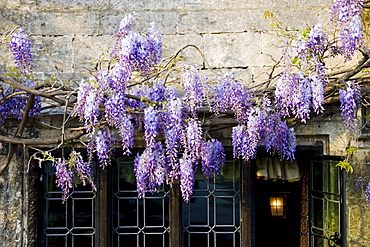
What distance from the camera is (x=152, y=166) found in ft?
12.9

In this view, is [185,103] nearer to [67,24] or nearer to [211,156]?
[211,156]

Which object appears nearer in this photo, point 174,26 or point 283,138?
point 283,138

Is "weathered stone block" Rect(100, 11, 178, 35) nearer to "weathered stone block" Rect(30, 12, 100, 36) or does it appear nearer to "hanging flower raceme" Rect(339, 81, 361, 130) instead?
"weathered stone block" Rect(30, 12, 100, 36)

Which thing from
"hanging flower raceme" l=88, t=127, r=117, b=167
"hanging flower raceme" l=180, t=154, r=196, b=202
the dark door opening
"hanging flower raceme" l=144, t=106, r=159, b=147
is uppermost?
"hanging flower raceme" l=144, t=106, r=159, b=147

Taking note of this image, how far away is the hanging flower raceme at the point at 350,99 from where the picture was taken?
392cm

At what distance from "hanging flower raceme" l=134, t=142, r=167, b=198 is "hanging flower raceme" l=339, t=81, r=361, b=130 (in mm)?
1408

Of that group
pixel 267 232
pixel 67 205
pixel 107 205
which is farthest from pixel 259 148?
pixel 267 232

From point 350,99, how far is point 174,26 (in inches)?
66.3

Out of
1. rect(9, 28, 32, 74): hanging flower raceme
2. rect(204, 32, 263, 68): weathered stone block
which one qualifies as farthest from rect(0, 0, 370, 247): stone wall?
rect(9, 28, 32, 74): hanging flower raceme

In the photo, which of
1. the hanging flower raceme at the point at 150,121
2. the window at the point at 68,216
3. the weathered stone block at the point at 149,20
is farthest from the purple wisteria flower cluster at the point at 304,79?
the window at the point at 68,216

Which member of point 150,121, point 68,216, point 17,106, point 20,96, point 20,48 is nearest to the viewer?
point 150,121

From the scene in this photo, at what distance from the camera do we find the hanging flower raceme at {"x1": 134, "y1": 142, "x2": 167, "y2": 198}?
3.93m

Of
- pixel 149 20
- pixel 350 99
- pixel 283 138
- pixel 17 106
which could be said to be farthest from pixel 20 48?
pixel 350 99

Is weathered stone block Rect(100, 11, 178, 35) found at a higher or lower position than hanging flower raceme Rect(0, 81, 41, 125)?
higher
